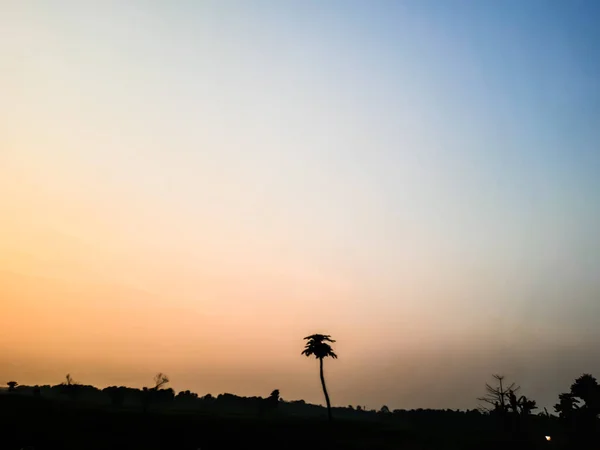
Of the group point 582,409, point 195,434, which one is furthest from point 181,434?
point 582,409

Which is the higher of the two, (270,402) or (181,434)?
(270,402)

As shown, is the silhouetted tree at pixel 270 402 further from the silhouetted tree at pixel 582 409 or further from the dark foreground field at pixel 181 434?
the silhouetted tree at pixel 582 409

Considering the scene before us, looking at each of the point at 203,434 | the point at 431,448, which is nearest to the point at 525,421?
the point at 431,448

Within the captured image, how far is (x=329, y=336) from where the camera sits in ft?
294

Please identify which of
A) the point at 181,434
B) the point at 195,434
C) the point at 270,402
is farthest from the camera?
the point at 270,402

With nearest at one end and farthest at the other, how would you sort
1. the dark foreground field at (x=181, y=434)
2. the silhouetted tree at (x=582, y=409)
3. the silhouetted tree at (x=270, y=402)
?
the dark foreground field at (x=181, y=434) → the silhouetted tree at (x=582, y=409) → the silhouetted tree at (x=270, y=402)

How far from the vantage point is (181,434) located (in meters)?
71.2

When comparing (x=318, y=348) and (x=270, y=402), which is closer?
(x=318, y=348)

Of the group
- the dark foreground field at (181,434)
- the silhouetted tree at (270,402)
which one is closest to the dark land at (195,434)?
the dark foreground field at (181,434)

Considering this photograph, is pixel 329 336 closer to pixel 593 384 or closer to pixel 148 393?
pixel 593 384

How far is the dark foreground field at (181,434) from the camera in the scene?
6084cm

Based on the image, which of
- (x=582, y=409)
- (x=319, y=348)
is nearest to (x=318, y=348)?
(x=319, y=348)

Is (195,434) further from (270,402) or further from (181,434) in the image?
(270,402)

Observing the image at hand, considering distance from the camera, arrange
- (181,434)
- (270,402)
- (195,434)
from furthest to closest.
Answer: (270,402)
(195,434)
(181,434)
